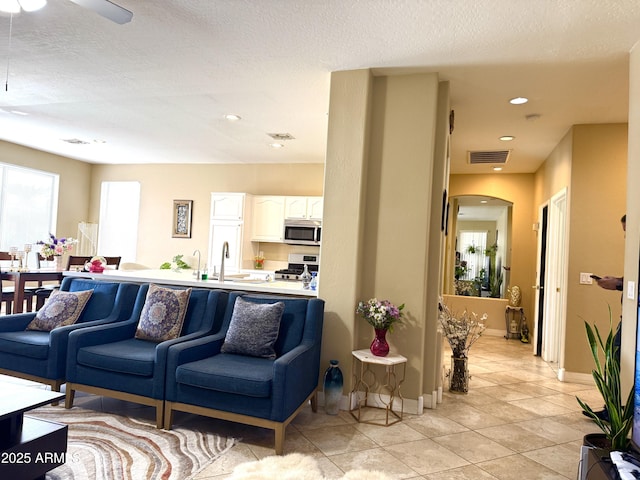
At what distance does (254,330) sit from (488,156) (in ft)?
15.5

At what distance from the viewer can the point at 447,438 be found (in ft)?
9.97

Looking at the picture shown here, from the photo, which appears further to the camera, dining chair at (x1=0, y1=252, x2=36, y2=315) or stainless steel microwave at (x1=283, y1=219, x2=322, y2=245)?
stainless steel microwave at (x1=283, y1=219, x2=322, y2=245)

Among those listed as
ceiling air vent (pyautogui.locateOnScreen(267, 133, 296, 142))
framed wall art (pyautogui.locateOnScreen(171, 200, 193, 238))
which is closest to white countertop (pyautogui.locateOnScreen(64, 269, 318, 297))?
ceiling air vent (pyautogui.locateOnScreen(267, 133, 296, 142))

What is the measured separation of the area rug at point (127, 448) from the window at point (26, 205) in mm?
5301

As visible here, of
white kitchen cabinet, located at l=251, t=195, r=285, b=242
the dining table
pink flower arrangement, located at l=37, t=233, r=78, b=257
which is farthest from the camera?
white kitchen cabinet, located at l=251, t=195, r=285, b=242

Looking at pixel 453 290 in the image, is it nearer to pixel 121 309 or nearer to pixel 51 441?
pixel 121 309

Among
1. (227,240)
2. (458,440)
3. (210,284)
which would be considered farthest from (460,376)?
(227,240)

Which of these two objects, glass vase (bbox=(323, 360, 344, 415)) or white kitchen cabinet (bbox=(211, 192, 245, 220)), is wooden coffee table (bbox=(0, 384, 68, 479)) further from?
white kitchen cabinet (bbox=(211, 192, 245, 220))

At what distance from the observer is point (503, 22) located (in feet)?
8.99

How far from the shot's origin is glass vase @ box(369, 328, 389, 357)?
3.31 m

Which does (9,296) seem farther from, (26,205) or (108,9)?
(108,9)

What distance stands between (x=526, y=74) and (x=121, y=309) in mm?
3977

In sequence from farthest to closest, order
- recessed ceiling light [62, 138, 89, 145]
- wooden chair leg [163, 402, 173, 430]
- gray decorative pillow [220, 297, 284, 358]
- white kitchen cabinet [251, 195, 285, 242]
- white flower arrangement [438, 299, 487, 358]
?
white kitchen cabinet [251, 195, 285, 242] → recessed ceiling light [62, 138, 89, 145] → white flower arrangement [438, 299, 487, 358] → gray decorative pillow [220, 297, 284, 358] → wooden chair leg [163, 402, 173, 430]

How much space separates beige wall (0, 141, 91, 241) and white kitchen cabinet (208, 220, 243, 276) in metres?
2.95
